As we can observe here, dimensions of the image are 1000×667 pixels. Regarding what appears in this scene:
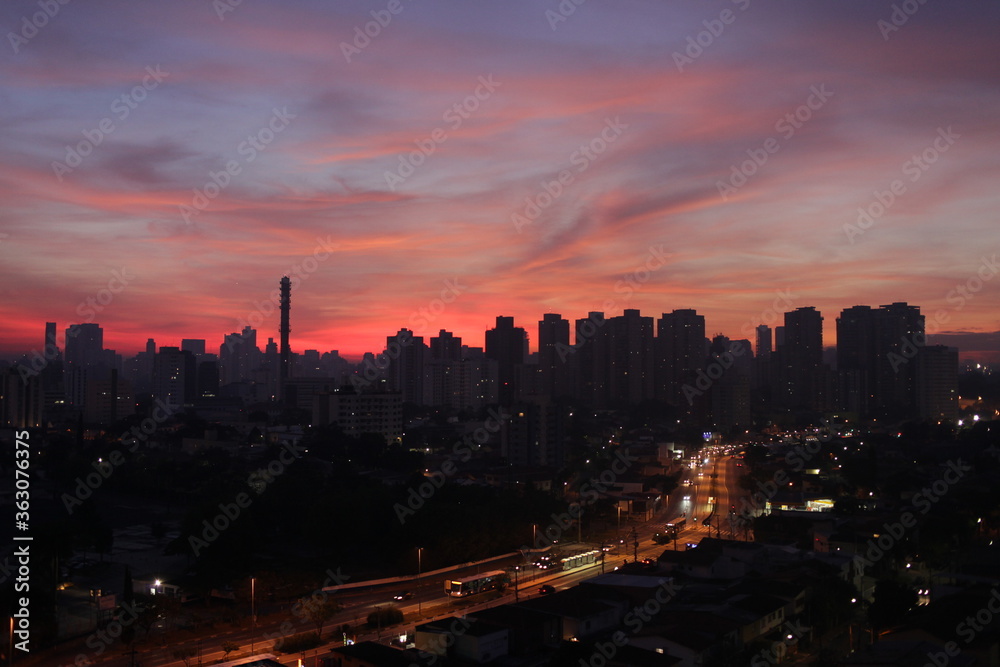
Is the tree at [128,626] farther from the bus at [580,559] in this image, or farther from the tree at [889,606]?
the tree at [889,606]

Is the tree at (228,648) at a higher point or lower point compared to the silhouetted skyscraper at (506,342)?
lower

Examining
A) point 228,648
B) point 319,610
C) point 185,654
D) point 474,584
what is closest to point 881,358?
point 474,584

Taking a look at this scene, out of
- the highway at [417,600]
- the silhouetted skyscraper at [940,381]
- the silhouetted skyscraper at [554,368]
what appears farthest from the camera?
the silhouetted skyscraper at [554,368]

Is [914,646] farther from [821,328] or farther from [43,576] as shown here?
[821,328]

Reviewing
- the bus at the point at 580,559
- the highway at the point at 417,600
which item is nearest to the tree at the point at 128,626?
the highway at the point at 417,600

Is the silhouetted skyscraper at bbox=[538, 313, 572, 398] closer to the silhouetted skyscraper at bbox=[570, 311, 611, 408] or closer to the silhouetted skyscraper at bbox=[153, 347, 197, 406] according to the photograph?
the silhouetted skyscraper at bbox=[570, 311, 611, 408]

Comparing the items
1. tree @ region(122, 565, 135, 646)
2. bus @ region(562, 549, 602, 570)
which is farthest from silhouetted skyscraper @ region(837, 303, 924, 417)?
tree @ region(122, 565, 135, 646)
